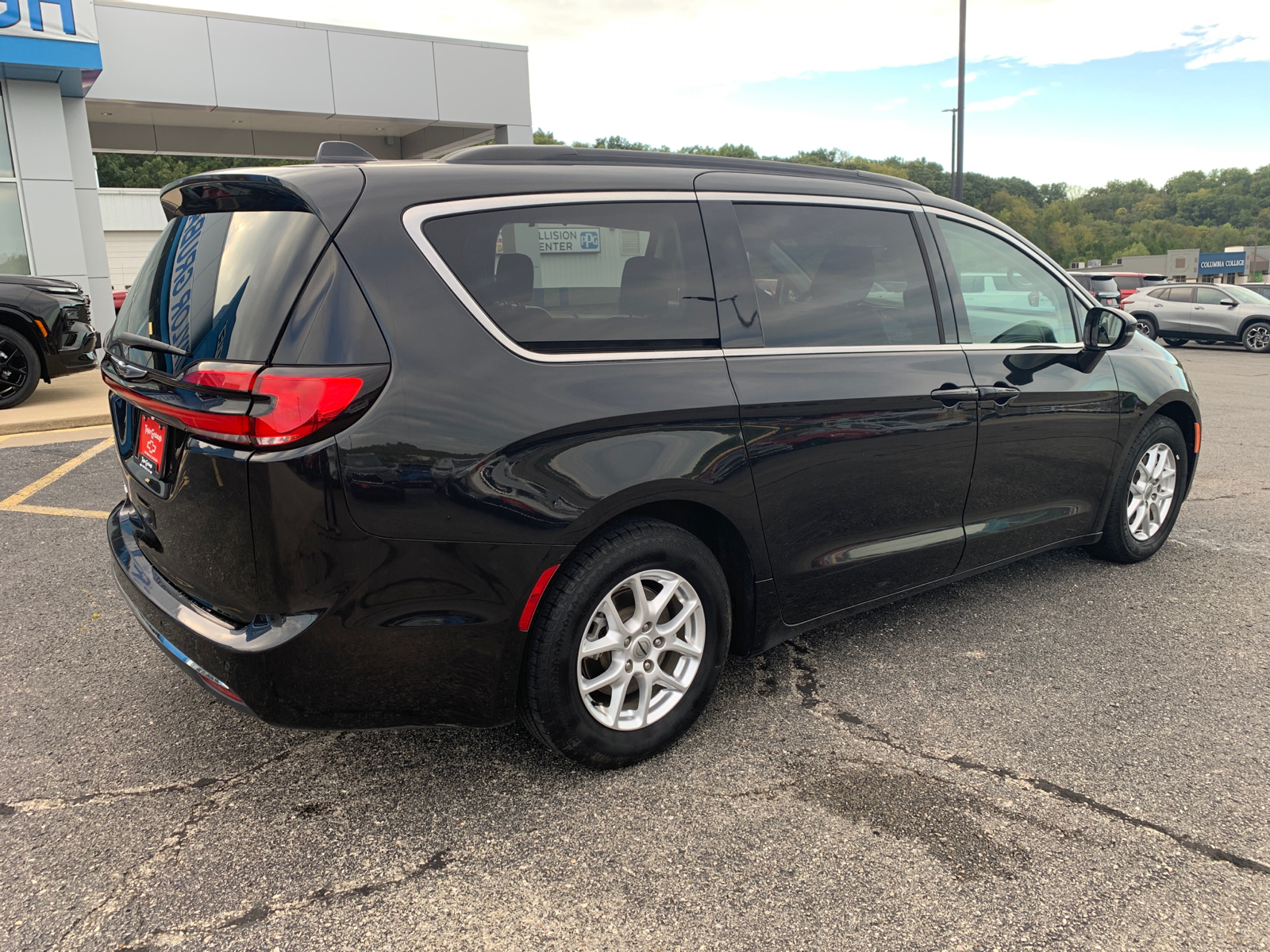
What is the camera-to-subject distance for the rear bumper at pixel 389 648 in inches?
91.0

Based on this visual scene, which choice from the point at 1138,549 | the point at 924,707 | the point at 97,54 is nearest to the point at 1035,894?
the point at 924,707

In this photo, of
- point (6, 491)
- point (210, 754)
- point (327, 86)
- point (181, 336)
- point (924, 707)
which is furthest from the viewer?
point (327, 86)

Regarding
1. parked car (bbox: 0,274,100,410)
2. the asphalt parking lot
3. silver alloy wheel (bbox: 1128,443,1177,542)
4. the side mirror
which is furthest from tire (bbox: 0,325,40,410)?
silver alloy wheel (bbox: 1128,443,1177,542)

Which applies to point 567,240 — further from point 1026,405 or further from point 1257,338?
point 1257,338

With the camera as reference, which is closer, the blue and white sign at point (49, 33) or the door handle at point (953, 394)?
the door handle at point (953, 394)

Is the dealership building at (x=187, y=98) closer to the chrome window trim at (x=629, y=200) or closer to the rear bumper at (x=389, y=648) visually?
the chrome window trim at (x=629, y=200)

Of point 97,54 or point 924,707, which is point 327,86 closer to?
point 97,54

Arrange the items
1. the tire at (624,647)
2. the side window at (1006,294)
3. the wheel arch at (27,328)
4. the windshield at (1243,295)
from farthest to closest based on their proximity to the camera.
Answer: the windshield at (1243,295), the wheel arch at (27,328), the side window at (1006,294), the tire at (624,647)

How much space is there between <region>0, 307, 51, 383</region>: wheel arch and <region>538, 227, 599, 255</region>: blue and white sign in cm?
820

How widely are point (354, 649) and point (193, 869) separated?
0.68 metres

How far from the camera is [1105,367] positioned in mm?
4230

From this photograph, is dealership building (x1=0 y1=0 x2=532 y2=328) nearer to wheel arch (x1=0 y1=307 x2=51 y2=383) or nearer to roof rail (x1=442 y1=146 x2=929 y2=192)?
wheel arch (x1=0 y1=307 x2=51 y2=383)

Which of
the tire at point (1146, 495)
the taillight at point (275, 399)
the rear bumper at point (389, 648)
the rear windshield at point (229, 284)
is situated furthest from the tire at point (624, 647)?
the tire at point (1146, 495)

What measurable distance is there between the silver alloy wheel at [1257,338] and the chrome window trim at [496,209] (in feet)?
69.7
